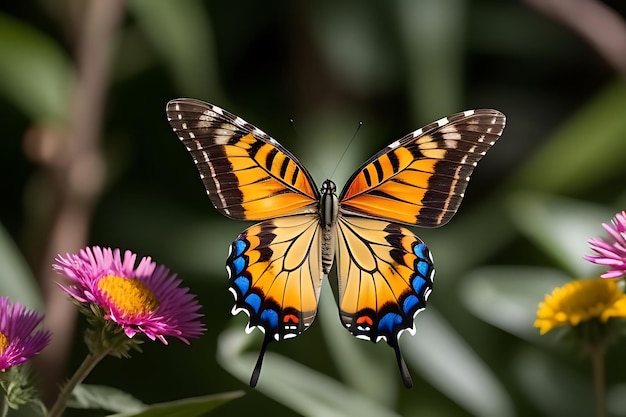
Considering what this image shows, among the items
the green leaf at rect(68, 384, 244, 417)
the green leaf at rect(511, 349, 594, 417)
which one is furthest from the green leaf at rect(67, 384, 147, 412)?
the green leaf at rect(511, 349, 594, 417)

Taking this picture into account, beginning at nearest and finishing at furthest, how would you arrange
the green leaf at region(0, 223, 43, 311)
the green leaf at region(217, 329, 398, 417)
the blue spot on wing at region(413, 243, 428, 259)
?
1. the blue spot on wing at region(413, 243, 428, 259)
2. the green leaf at region(217, 329, 398, 417)
3. the green leaf at region(0, 223, 43, 311)

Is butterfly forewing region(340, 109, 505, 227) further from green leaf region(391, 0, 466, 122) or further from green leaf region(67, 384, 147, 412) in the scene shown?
green leaf region(391, 0, 466, 122)

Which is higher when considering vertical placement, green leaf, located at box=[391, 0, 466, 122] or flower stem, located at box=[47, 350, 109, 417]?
green leaf, located at box=[391, 0, 466, 122]

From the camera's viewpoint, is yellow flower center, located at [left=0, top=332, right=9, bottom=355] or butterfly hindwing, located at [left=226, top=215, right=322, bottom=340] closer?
yellow flower center, located at [left=0, top=332, right=9, bottom=355]

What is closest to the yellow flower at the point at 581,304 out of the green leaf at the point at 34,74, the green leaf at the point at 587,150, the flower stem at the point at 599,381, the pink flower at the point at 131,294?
the flower stem at the point at 599,381

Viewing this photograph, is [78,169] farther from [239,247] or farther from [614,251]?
[614,251]

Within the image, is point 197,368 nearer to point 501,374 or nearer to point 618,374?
point 501,374
